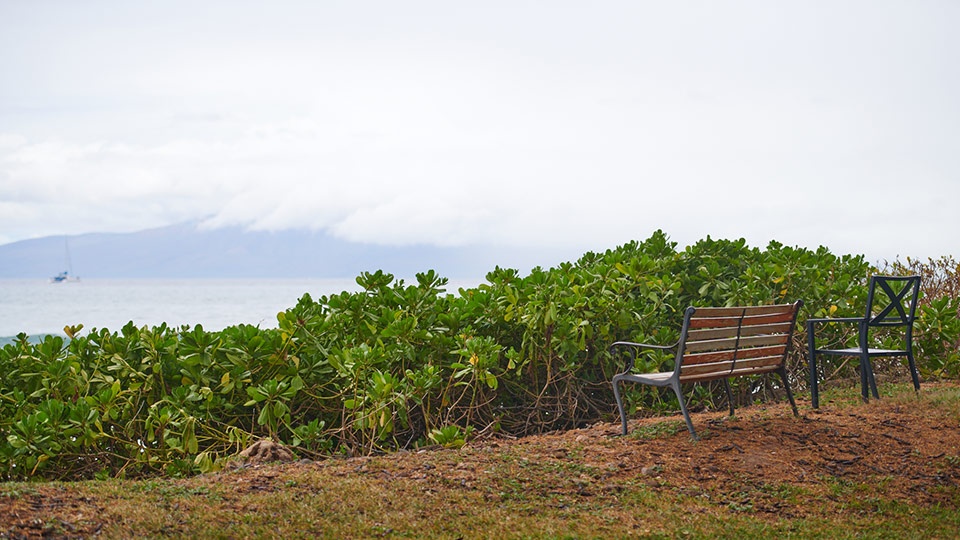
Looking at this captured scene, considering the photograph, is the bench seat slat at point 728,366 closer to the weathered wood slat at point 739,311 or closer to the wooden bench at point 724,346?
the wooden bench at point 724,346

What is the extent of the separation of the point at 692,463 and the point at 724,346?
1.13 m

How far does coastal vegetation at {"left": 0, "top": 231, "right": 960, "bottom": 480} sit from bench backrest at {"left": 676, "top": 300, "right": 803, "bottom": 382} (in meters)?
0.92

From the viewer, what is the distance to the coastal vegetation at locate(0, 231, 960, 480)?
20.2 ft

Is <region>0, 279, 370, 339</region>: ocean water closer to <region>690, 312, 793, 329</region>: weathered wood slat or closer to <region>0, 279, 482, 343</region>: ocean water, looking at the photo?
<region>0, 279, 482, 343</region>: ocean water

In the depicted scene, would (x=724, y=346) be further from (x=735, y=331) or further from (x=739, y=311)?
(x=739, y=311)

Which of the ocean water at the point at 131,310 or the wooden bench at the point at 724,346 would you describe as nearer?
the wooden bench at the point at 724,346

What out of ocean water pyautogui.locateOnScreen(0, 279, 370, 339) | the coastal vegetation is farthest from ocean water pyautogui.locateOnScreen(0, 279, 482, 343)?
the coastal vegetation

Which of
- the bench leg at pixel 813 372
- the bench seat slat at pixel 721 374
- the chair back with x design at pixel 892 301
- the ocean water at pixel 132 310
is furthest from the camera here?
the ocean water at pixel 132 310

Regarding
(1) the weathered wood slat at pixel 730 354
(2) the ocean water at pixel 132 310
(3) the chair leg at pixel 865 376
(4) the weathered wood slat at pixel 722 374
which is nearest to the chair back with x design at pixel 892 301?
(3) the chair leg at pixel 865 376

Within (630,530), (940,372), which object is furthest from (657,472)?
(940,372)

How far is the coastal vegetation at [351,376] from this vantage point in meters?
6.16

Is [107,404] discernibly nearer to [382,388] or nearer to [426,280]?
[382,388]

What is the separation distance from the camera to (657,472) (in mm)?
→ 5223

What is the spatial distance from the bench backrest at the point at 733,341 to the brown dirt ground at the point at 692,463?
0.40 meters
